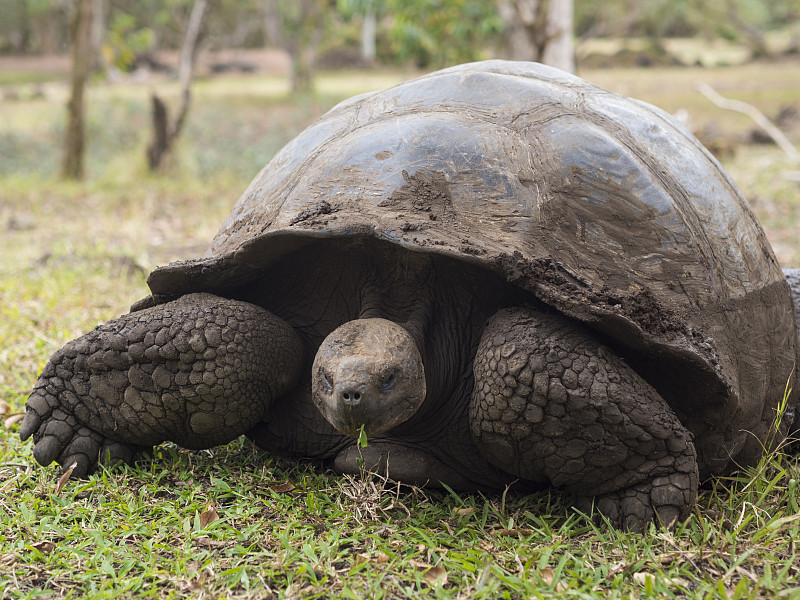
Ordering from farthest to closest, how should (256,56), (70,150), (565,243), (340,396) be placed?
(256,56) → (70,150) → (565,243) → (340,396)

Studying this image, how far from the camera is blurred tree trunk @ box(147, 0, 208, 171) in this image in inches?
412

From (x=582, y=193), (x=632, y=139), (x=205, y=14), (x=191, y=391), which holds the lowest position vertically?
(x=191, y=391)

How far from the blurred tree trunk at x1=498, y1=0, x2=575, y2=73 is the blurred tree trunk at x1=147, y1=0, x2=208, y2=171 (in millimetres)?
4423

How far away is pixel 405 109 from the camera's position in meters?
2.86

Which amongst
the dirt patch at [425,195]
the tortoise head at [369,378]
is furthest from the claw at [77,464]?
the dirt patch at [425,195]

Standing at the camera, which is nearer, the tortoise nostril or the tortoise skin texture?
the tortoise nostril

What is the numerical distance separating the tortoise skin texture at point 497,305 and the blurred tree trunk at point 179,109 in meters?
8.14

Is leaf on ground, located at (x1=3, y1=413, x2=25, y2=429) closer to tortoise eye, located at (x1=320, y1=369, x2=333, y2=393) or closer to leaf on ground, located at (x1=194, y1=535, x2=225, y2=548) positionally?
leaf on ground, located at (x1=194, y1=535, x2=225, y2=548)

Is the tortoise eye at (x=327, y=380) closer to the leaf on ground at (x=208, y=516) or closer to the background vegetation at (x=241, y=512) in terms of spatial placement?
the background vegetation at (x=241, y=512)

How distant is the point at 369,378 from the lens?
2.17m

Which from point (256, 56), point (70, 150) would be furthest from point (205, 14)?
point (256, 56)

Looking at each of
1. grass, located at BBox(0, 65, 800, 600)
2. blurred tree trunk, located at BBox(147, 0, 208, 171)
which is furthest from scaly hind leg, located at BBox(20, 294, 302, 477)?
blurred tree trunk, located at BBox(147, 0, 208, 171)

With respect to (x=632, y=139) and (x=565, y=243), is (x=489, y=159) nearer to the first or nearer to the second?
(x=565, y=243)

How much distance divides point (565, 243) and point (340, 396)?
826mm
